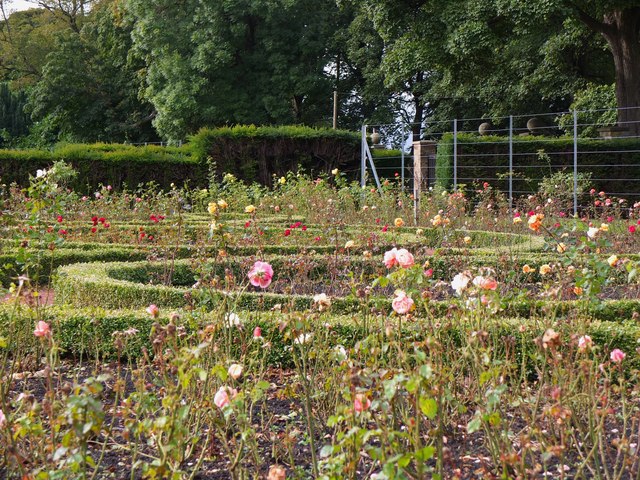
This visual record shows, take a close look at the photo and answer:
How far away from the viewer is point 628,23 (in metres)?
17.0

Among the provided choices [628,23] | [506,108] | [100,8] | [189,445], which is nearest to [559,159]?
[628,23]

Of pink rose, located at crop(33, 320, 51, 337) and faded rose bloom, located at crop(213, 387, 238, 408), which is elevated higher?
pink rose, located at crop(33, 320, 51, 337)

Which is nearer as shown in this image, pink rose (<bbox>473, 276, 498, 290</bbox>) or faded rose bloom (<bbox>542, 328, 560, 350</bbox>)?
faded rose bloom (<bbox>542, 328, 560, 350</bbox>)

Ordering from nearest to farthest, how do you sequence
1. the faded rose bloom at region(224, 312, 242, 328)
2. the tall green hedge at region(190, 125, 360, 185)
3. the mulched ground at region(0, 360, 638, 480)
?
the faded rose bloom at region(224, 312, 242, 328) → the mulched ground at region(0, 360, 638, 480) → the tall green hedge at region(190, 125, 360, 185)

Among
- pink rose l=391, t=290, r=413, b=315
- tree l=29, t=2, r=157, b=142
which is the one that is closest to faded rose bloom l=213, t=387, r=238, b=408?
pink rose l=391, t=290, r=413, b=315

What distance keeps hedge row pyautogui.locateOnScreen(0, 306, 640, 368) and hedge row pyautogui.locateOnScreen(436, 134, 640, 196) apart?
38.3ft

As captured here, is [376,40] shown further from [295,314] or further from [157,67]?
[295,314]

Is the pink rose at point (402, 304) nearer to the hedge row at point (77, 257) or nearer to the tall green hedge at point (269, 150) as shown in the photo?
the hedge row at point (77, 257)

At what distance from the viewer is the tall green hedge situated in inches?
656

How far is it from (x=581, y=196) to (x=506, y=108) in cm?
815

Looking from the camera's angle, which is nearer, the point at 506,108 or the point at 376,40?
the point at 506,108

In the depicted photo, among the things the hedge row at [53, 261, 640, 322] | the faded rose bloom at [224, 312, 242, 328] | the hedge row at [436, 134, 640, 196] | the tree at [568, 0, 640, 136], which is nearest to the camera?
the faded rose bloom at [224, 312, 242, 328]

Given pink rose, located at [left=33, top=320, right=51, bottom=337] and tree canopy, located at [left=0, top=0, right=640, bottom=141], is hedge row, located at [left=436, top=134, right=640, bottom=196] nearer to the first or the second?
tree canopy, located at [left=0, top=0, right=640, bottom=141]

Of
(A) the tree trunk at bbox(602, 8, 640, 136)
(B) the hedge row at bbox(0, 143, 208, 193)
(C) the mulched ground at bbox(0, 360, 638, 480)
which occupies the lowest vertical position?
(C) the mulched ground at bbox(0, 360, 638, 480)
